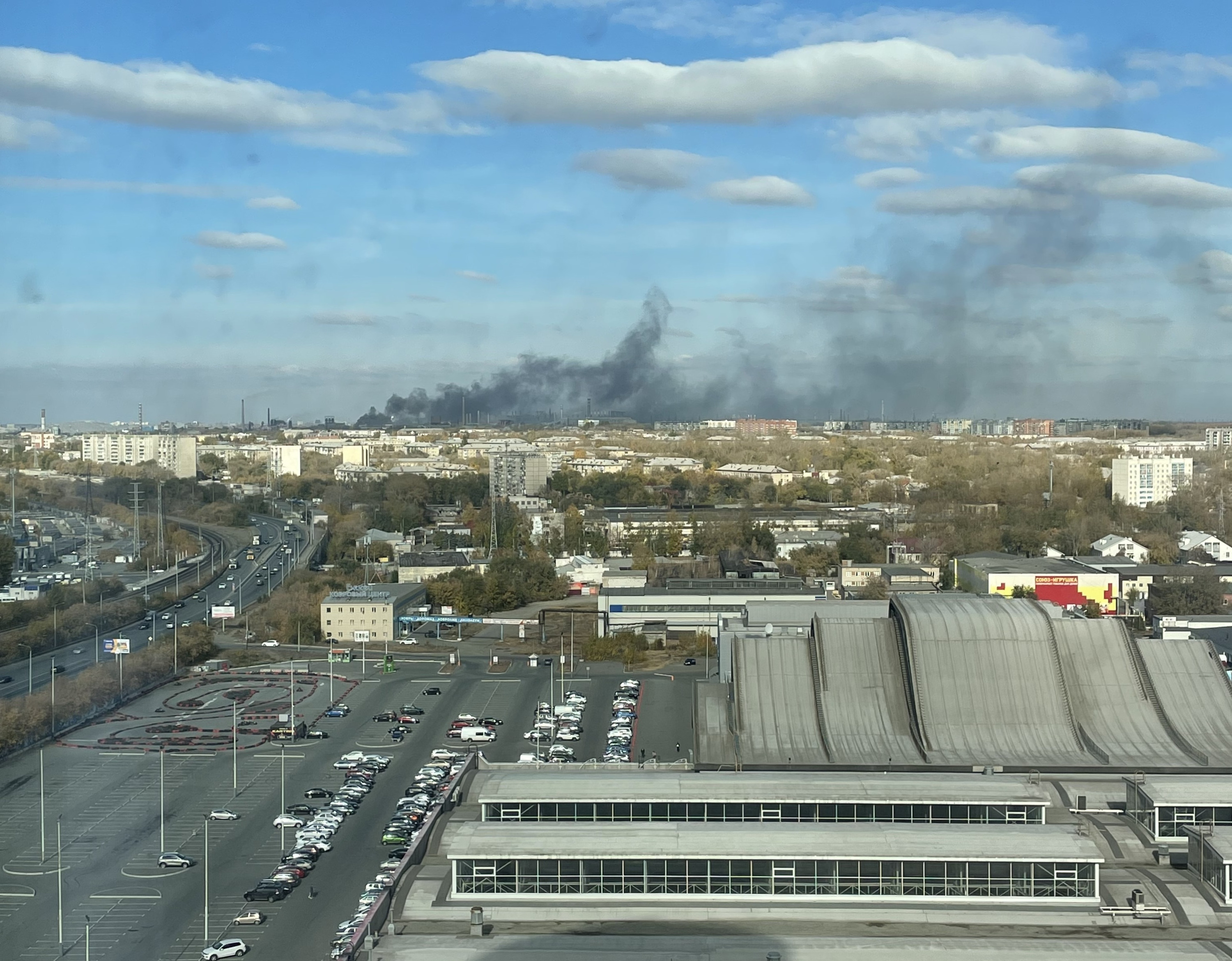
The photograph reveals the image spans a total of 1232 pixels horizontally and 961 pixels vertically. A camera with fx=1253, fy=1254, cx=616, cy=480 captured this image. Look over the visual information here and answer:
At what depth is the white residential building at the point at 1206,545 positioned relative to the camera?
1816 cm

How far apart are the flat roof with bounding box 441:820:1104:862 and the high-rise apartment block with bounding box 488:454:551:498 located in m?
23.2

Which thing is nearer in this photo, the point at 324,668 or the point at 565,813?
the point at 565,813

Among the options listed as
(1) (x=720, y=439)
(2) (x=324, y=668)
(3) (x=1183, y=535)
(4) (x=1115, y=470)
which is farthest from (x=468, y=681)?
(1) (x=720, y=439)

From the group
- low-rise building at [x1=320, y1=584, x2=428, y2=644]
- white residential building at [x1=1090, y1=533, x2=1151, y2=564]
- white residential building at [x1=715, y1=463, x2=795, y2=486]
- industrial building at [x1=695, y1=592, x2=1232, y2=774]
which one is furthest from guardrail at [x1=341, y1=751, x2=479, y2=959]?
white residential building at [x1=715, y1=463, x2=795, y2=486]

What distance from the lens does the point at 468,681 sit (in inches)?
449

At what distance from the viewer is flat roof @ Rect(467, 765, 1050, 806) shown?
4734 mm

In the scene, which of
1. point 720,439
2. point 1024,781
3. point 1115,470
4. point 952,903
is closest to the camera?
point 952,903

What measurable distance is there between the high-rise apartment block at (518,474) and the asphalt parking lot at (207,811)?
17.2 metres

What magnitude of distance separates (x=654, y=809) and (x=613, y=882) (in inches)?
22.8

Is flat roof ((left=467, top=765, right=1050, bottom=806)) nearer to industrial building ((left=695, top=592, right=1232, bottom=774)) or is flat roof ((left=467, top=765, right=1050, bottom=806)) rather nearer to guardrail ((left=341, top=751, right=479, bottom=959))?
guardrail ((left=341, top=751, right=479, bottom=959))

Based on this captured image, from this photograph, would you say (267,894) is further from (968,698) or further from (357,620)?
(357,620)

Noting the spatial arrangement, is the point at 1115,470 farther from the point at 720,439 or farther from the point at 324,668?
the point at 720,439

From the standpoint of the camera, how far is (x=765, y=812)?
4766 millimetres

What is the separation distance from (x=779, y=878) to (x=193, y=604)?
12.6 metres
